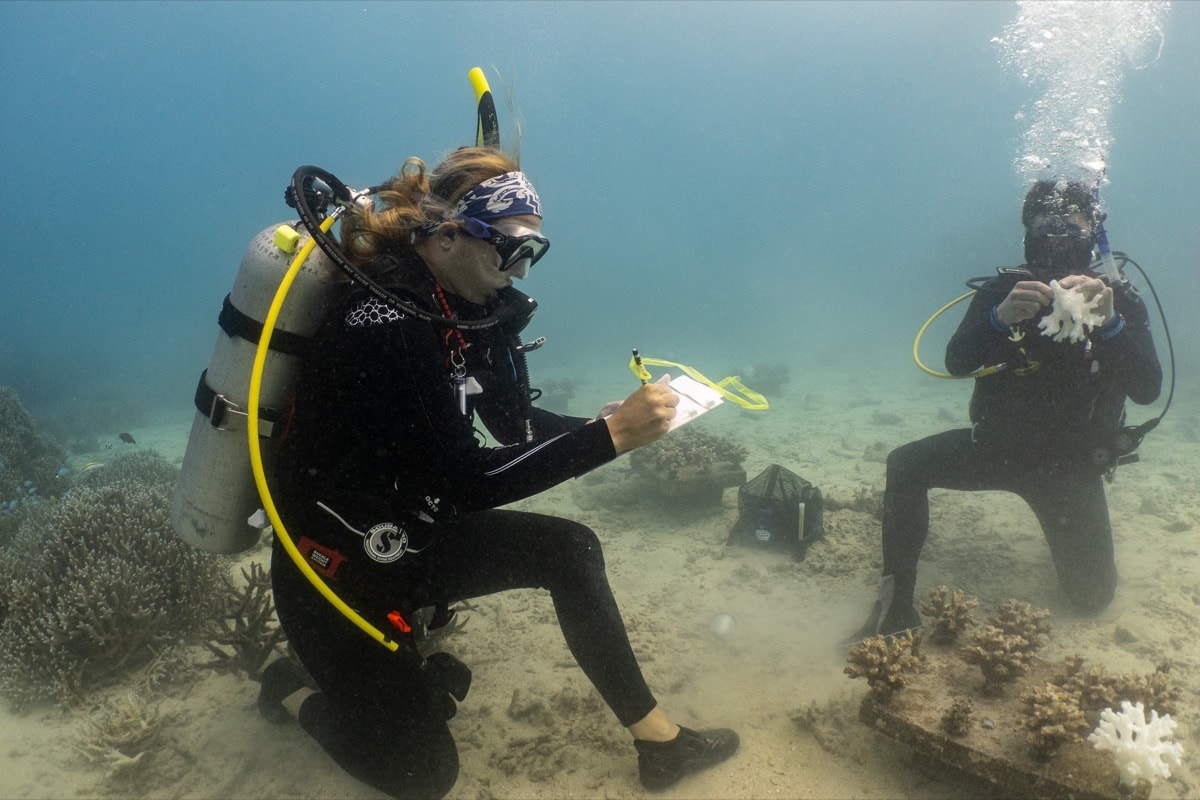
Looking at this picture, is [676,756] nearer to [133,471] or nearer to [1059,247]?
A: [1059,247]

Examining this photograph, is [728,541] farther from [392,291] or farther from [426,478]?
[392,291]

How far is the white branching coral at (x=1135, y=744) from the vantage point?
7.32ft

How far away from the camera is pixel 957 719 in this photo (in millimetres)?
2578

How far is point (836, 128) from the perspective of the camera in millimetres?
126062

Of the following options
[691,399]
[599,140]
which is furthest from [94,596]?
[599,140]

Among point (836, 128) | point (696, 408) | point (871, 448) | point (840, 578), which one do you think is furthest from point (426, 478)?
point (836, 128)

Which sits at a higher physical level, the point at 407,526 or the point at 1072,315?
the point at 1072,315

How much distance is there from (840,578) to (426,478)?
15.1ft

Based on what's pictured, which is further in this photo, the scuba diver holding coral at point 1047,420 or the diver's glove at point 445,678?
the scuba diver holding coral at point 1047,420

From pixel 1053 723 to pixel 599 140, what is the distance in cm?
15350

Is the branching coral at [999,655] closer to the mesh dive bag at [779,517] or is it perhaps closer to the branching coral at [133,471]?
the mesh dive bag at [779,517]

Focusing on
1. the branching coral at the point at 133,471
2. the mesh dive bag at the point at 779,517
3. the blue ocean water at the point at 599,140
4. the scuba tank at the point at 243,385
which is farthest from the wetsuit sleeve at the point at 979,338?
the blue ocean water at the point at 599,140

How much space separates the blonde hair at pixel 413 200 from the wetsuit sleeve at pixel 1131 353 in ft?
15.5

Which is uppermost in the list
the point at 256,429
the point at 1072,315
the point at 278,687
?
the point at 1072,315
